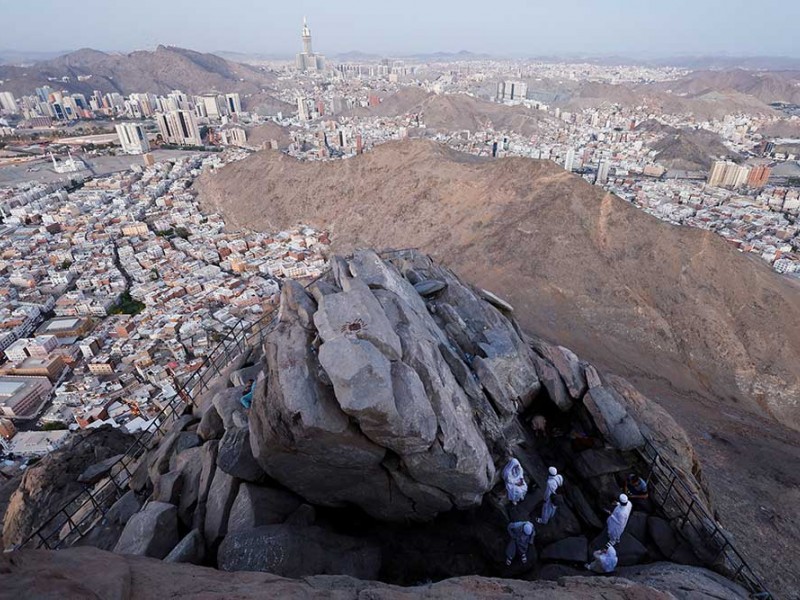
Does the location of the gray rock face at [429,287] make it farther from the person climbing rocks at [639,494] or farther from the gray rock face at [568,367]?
the person climbing rocks at [639,494]

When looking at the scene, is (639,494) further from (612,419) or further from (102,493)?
(102,493)

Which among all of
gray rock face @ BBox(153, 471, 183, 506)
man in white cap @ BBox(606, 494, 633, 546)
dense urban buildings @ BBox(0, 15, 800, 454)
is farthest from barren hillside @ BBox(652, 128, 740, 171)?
gray rock face @ BBox(153, 471, 183, 506)

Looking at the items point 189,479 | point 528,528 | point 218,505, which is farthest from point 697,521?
point 189,479

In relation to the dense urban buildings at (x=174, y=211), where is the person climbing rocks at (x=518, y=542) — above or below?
above

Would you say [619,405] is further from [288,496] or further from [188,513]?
[188,513]

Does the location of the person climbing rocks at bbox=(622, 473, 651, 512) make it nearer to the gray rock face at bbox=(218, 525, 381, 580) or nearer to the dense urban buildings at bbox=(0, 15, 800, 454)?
the gray rock face at bbox=(218, 525, 381, 580)

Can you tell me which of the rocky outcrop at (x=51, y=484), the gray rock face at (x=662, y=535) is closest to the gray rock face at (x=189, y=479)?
the rocky outcrop at (x=51, y=484)
